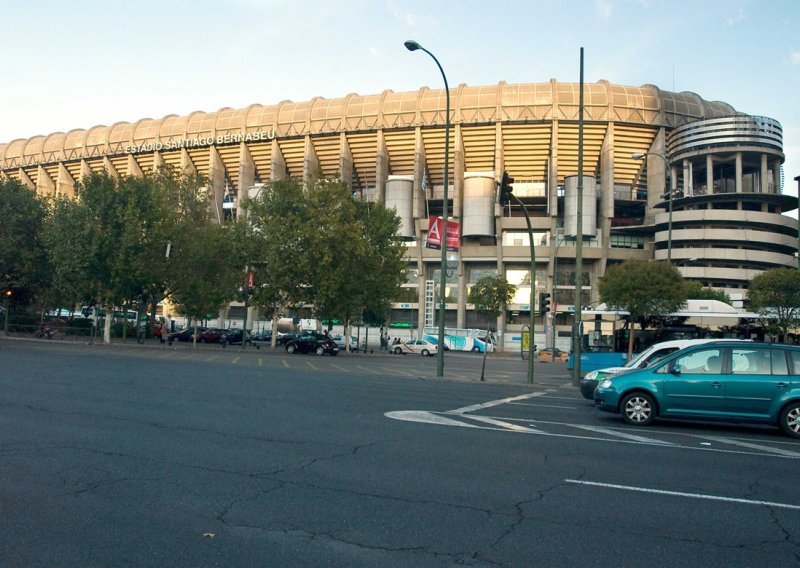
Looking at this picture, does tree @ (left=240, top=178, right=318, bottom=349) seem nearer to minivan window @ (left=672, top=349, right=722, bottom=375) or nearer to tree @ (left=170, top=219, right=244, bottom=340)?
tree @ (left=170, top=219, right=244, bottom=340)

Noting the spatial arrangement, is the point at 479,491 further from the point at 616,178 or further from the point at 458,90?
the point at 616,178

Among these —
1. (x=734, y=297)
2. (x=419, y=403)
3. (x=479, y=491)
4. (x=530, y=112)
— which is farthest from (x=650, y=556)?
(x=530, y=112)

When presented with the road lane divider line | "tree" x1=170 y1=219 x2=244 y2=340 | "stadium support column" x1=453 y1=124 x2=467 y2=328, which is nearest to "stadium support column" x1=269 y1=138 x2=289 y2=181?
"stadium support column" x1=453 y1=124 x2=467 y2=328

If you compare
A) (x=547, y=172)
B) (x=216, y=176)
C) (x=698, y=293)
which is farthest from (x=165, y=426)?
(x=216, y=176)

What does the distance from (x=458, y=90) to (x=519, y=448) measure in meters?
66.7

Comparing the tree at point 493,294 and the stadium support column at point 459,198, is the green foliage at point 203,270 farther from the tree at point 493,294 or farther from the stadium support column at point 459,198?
the stadium support column at point 459,198

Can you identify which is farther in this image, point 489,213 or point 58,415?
point 489,213

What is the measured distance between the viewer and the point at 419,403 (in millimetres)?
13859

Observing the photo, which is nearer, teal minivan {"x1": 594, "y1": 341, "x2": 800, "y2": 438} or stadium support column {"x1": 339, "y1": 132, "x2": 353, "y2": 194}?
teal minivan {"x1": 594, "y1": 341, "x2": 800, "y2": 438}

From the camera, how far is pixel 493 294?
2334 inches

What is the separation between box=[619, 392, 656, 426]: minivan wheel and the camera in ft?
38.5

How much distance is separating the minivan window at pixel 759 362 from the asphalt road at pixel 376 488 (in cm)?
119

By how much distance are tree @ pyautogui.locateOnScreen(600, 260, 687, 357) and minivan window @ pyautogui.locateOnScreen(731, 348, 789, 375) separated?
23705 mm

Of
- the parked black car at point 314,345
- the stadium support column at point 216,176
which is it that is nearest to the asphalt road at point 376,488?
the parked black car at point 314,345
